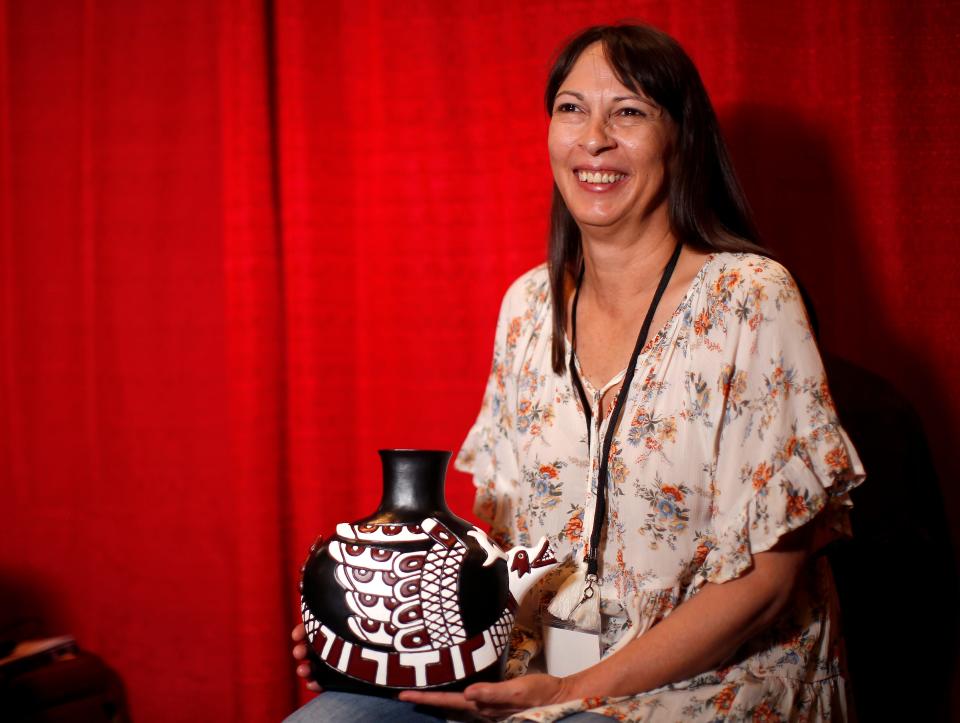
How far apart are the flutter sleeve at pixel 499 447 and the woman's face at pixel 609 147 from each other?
242 millimetres

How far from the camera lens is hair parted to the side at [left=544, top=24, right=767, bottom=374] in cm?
121

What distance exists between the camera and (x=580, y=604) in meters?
1.12

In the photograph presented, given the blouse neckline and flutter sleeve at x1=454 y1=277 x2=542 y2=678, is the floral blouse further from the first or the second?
flutter sleeve at x1=454 y1=277 x2=542 y2=678

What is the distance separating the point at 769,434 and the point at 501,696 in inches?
17.3

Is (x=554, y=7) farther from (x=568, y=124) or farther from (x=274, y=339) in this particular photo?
(x=274, y=339)

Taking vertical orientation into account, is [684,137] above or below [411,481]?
above

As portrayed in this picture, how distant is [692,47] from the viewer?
164cm

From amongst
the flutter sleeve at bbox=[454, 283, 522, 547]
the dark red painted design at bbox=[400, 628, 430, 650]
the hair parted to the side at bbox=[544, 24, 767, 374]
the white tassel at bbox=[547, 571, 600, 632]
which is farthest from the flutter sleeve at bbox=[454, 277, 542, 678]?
the dark red painted design at bbox=[400, 628, 430, 650]

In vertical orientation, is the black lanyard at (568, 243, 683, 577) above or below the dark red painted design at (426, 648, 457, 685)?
above

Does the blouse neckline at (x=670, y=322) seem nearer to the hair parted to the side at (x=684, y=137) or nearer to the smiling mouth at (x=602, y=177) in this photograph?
the hair parted to the side at (x=684, y=137)

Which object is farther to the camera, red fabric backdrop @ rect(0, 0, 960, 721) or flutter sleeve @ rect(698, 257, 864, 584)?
red fabric backdrop @ rect(0, 0, 960, 721)

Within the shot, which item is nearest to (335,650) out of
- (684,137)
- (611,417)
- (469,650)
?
(469,650)

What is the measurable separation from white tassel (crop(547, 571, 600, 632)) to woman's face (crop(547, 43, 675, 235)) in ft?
1.65

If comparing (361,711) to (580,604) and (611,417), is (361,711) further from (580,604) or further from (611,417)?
(611,417)
